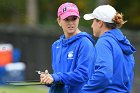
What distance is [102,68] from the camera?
760 centimetres

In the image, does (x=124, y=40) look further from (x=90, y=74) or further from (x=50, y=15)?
(x=50, y=15)

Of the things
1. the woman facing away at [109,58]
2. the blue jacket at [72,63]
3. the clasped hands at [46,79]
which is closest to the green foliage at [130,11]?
the blue jacket at [72,63]

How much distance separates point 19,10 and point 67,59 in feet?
107

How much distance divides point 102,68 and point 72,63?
0.82 m

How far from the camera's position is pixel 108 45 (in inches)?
304

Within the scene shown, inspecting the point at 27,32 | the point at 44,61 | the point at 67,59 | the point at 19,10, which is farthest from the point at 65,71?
the point at 19,10

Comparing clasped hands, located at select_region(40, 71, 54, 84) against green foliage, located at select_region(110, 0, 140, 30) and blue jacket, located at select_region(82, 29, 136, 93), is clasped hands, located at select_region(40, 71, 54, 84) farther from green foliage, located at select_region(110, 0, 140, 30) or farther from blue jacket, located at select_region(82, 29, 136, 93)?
green foliage, located at select_region(110, 0, 140, 30)

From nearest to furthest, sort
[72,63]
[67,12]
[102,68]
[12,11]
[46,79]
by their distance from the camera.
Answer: [102,68] < [46,79] < [72,63] < [67,12] < [12,11]

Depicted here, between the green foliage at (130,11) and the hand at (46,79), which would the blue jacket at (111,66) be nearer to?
the hand at (46,79)

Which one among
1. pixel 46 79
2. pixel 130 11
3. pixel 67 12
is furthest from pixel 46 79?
pixel 130 11

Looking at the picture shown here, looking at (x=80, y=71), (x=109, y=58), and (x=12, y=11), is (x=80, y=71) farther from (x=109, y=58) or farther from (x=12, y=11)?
(x=12, y=11)

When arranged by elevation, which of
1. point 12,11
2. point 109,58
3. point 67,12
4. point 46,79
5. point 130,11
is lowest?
point 46,79

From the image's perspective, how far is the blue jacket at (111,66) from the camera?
25.0 ft

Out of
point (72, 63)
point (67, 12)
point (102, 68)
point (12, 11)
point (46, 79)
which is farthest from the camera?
point (12, 11)
